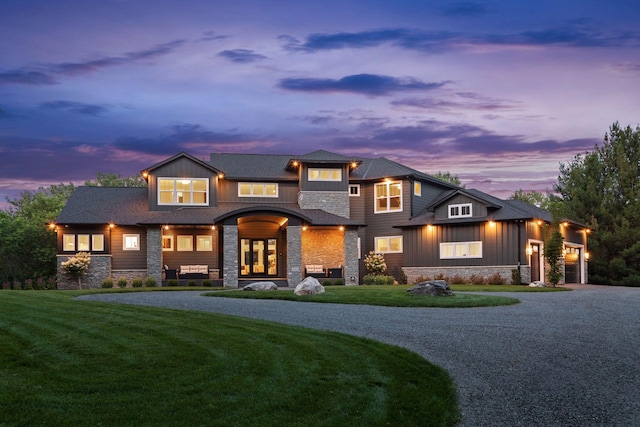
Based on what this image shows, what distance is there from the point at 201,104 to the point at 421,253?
49.3ft

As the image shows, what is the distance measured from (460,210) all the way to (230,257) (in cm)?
1314

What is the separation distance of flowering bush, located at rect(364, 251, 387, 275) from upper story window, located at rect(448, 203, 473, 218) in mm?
4854

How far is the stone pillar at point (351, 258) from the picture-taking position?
108ft

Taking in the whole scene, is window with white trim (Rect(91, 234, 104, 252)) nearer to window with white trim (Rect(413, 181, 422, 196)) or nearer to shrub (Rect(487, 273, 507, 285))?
window with white trim (Rect(413, 181, 422, 196))

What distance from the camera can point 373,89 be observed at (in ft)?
95.1

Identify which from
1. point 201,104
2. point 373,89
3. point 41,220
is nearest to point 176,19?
point 201,104

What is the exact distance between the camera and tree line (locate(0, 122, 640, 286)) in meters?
37.8

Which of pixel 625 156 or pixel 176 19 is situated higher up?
pixel 176 19

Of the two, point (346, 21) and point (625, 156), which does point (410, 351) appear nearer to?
point (346, 21)

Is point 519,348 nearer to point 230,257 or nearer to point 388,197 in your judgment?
point 230,257

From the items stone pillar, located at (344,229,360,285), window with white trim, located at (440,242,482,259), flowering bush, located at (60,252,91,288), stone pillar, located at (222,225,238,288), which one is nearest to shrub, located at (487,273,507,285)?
window with white trim, located at (440,242,482,259)

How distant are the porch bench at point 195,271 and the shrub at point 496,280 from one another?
50.1 ft

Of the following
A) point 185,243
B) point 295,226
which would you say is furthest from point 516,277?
point 185,243

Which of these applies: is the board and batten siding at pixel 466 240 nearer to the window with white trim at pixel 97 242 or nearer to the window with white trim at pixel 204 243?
the window with white trim at pixel 204 243
